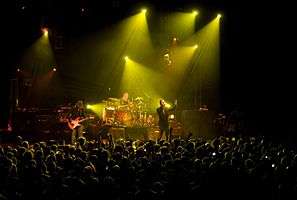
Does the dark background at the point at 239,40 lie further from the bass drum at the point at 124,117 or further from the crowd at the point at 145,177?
the crowd at the point at 145,177

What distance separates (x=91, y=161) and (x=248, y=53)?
15407 mm

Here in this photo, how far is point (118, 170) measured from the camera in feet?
21.7

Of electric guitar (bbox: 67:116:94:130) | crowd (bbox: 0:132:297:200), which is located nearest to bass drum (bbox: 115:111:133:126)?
electric guitar (bbox: 67:116:94:130)

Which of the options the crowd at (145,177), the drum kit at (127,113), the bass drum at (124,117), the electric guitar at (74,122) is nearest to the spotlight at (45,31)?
the drum kit at (127,113)

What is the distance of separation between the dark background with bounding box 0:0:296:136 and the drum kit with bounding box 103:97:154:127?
4.47 m

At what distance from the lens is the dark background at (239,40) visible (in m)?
19.7

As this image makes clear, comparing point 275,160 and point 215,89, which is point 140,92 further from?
point 275,160

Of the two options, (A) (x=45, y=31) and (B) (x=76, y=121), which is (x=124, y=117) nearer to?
(B) (x=76, y=121)

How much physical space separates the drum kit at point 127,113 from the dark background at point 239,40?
4468 millimetres

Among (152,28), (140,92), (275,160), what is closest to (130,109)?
(140,92)

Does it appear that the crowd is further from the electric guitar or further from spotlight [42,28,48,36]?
spotlight [42,28,48,36]

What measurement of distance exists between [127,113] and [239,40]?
674 cm

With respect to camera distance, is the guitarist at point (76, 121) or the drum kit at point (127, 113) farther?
the drum kit at point (127, 113)

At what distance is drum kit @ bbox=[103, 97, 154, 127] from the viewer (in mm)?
20312
